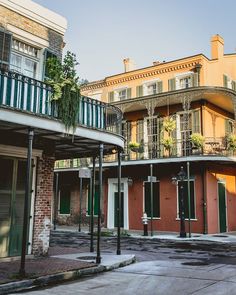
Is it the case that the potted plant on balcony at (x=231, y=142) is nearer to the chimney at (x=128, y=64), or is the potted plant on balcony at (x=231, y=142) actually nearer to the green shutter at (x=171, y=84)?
the green shutter at (x=171, y=84)

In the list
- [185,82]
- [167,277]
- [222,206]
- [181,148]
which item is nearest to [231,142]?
[181,148]

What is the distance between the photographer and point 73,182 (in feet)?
80.0

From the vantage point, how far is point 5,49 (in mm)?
9414

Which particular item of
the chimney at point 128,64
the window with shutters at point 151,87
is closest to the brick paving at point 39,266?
the window with shutters at point 151,87

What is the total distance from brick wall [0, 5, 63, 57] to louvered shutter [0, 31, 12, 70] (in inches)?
11.7

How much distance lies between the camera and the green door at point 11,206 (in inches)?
357

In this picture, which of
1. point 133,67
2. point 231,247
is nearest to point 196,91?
point 231,247

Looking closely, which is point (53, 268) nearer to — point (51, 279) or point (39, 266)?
point (39, 266)

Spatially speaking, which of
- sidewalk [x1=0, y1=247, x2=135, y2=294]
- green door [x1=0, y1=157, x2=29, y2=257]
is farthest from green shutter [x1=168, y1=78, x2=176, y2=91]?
green door [x1=0, y1=157, x2=29, y2=257]

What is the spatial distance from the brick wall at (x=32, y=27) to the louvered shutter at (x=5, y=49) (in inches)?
11.7

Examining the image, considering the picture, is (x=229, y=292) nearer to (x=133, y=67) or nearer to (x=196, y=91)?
(x=196, y=91)

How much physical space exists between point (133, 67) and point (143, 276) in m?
21.9

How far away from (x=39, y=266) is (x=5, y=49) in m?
5.40

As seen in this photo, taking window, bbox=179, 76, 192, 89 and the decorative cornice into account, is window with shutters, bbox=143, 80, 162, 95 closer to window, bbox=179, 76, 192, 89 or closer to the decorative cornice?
the decorative cornice
